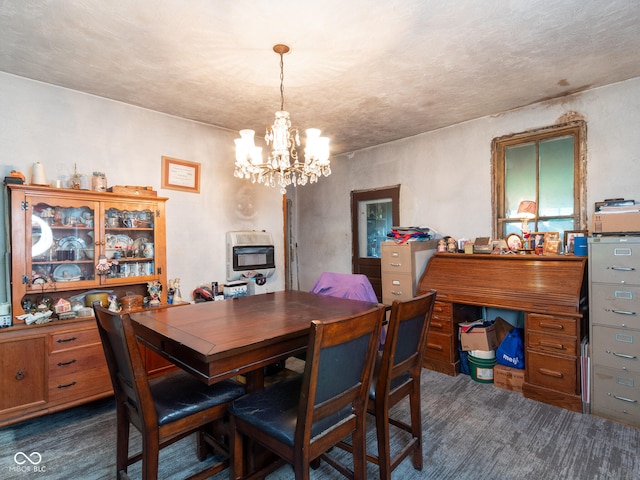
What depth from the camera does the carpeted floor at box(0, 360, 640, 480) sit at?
1868 mm

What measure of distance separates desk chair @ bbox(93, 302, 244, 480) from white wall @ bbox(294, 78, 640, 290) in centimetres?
322

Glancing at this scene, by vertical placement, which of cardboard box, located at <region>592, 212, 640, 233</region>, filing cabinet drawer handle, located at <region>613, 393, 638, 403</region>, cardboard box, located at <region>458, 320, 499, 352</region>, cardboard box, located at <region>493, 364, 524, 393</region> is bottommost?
cardboard box, located at <region>493, 364, 524, 393</region>

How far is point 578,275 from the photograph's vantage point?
267 cm

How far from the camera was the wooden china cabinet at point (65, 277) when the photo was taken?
2.30 meters

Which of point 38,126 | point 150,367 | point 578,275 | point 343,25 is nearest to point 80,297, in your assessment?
point 150,367

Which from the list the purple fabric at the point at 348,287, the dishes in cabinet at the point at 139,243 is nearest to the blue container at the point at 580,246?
the purple fabric at the point at 348,287

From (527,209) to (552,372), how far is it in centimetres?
159

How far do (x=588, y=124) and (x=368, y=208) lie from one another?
104 inches

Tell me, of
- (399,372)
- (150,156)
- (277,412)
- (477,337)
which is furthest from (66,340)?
(477,337)

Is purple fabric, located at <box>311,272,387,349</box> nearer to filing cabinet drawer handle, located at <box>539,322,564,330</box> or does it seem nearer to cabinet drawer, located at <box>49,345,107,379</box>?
filing cabinet drawer handle, located at <box>539,322,564,330</box>

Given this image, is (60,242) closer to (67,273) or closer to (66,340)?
(67,273)

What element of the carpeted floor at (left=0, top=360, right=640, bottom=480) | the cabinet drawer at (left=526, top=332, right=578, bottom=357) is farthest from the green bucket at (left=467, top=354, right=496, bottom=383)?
the cabinet drawer at (left=526, top=332, right=578, bottom=357)

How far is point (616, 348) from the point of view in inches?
94.0

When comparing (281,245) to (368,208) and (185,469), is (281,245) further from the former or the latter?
(185,469)
